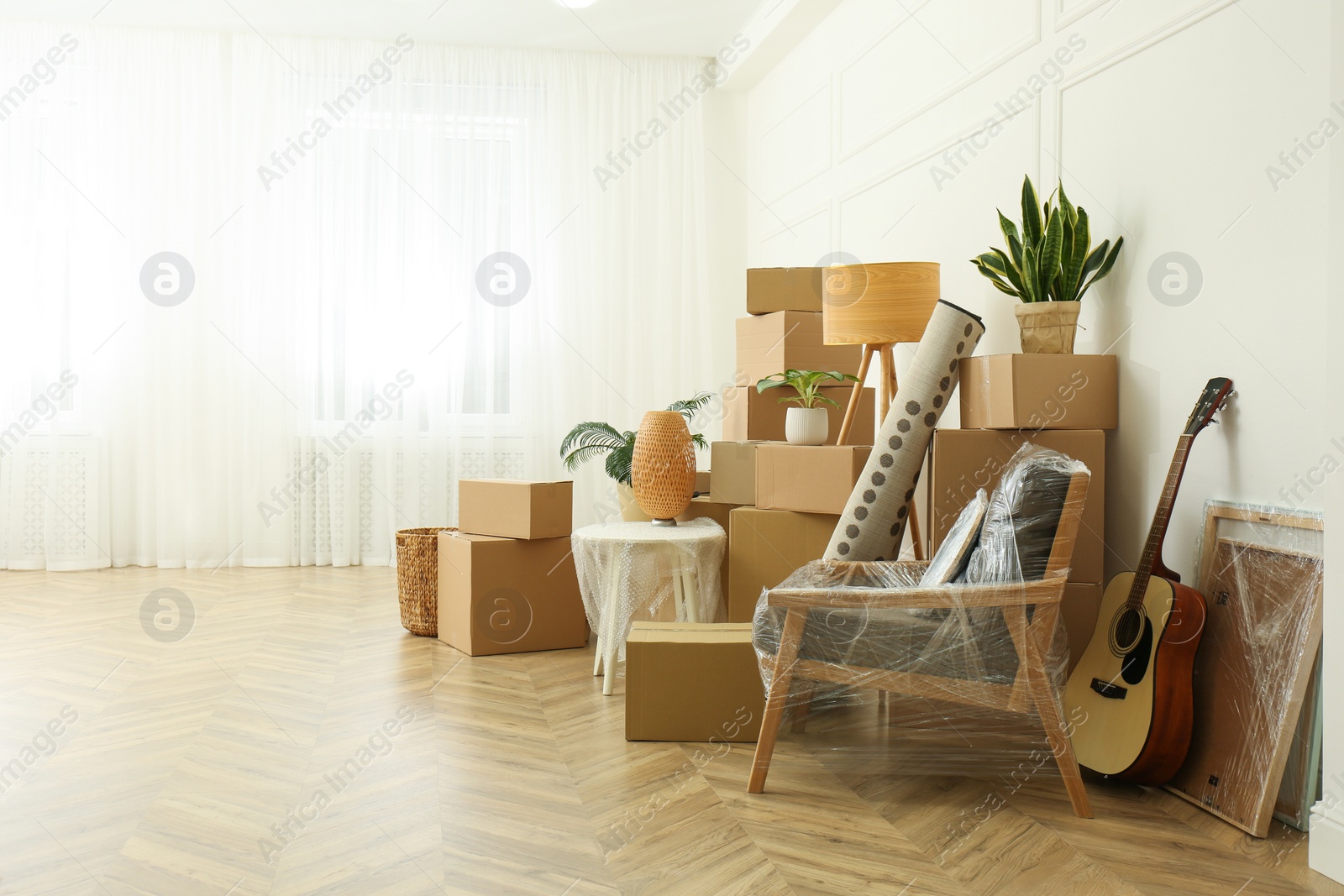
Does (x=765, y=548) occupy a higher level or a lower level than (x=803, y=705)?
higher

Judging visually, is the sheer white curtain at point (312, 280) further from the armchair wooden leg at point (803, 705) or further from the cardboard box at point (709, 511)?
the armchair wooden leg at point (803, 705)

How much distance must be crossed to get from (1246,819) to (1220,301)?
3.83 ft

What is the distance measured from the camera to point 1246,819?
1.95m

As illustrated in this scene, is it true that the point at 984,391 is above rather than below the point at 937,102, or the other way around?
below

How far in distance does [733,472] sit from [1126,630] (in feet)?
4.57

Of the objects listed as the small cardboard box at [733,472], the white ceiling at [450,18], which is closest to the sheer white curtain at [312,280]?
the white ceiling at [450,18]

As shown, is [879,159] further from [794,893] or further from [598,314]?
[794,893]

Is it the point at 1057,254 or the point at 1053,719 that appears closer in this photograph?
the point at 1053,719

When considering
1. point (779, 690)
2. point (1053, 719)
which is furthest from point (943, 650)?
point (779, 690)

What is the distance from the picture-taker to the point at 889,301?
297cm

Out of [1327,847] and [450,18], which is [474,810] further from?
[450,18]

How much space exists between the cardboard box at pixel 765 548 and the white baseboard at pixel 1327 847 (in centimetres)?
140

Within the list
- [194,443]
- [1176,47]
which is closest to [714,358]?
[194,443]

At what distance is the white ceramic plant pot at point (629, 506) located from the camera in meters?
3.98
